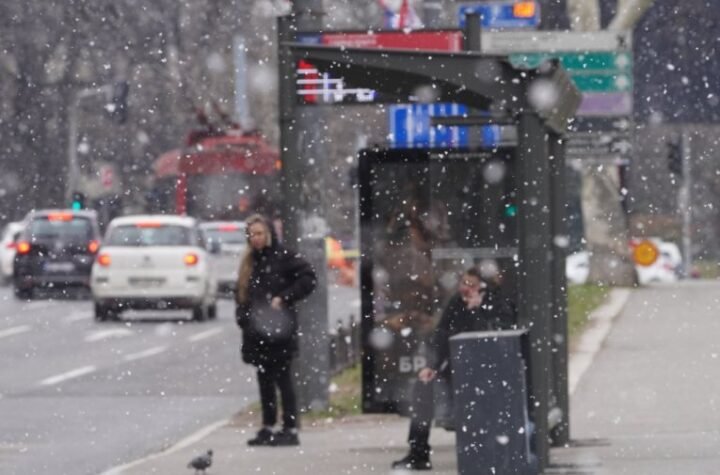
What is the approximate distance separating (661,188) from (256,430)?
73664 mm

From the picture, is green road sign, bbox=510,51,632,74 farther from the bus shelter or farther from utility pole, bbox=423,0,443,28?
utility pole, bbox=423,0,443,28

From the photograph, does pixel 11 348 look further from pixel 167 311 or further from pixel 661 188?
pixel 661 188

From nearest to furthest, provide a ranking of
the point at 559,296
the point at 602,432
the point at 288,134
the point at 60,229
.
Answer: the point at 559,296, the point at 602,432, the point at 288,134, the point at 60,229

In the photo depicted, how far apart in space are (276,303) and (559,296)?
2.13 metres

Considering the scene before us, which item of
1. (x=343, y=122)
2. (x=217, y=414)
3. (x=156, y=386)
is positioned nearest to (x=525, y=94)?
(x=217, y=414)

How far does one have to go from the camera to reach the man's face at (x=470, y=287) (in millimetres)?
13484

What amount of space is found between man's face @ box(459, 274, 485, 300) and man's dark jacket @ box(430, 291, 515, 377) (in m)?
0.05

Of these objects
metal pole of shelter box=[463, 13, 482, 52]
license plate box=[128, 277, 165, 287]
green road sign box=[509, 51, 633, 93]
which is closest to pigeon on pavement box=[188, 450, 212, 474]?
metal pole of shelter box=[463, 13, 482, 52]

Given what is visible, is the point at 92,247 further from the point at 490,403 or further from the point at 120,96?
the point at 490,403

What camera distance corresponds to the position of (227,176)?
5062 cm

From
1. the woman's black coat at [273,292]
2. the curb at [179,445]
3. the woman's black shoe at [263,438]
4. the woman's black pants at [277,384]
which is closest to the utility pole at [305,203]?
the curb at [179,445]

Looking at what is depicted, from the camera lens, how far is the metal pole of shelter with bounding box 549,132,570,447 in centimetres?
1466

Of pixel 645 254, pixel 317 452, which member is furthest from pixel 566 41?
pixel 645 254

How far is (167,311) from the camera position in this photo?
39.9m
